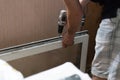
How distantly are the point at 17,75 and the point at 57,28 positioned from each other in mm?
491

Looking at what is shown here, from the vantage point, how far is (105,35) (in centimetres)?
94

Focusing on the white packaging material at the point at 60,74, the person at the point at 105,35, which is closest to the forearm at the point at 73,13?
the person at the point at 105,35

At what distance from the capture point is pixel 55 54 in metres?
1.56

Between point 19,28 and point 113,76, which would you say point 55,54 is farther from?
point 113,76

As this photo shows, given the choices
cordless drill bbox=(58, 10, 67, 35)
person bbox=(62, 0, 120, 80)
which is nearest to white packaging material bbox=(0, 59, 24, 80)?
person bbox=(62, 0, 120, 80)

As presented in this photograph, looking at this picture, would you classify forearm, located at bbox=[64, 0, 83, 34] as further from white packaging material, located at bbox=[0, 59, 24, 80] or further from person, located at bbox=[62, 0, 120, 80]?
white packaging material, located at bbox=[0, 59, 24, 80]

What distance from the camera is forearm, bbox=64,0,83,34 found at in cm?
88

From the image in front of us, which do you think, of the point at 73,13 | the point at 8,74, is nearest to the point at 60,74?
the point at 8,74

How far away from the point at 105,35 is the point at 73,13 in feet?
0.49

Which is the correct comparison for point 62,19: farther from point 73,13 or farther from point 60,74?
point 73,13

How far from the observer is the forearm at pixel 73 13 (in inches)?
34.8

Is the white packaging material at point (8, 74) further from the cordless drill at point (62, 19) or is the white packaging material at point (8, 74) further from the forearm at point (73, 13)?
the cordless drill at point (62, 19)

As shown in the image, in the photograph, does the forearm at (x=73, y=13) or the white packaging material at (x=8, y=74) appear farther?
the white packaging material at (x=8, y=74)

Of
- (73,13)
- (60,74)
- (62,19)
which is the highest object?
(73,13)
